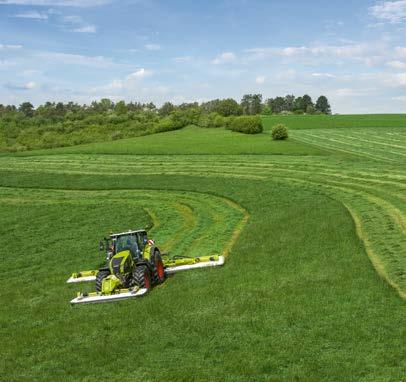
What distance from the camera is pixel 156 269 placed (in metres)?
18.8

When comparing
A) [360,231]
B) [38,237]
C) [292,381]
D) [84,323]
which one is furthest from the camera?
[38,237]

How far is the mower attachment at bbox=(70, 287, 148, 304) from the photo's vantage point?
16328mm

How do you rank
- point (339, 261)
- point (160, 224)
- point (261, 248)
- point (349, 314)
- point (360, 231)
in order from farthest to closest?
1. point (160, 224)
2. point (360, 231)
3. point (261, 248)
4. point (339, 261)
5. point (349, 314)

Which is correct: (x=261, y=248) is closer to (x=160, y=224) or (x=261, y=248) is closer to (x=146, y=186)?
(x=160, y=224)

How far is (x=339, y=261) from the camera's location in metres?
18.5

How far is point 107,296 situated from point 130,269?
1621 mm

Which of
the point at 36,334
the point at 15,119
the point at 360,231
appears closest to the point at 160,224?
the point at 360,231

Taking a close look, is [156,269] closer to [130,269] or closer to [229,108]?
[130,269]

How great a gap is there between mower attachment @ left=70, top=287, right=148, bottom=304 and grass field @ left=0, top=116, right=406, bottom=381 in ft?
0.98

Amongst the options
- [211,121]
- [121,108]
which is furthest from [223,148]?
[121,108]

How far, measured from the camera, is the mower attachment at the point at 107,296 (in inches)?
643

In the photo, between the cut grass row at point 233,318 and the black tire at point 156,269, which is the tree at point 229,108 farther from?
the black tire at point 156,269

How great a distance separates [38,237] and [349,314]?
65.6 ft

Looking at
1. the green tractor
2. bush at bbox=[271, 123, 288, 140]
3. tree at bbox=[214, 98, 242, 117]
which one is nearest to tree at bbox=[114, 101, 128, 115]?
tree at bbox=[214, 98, 242, 117]
